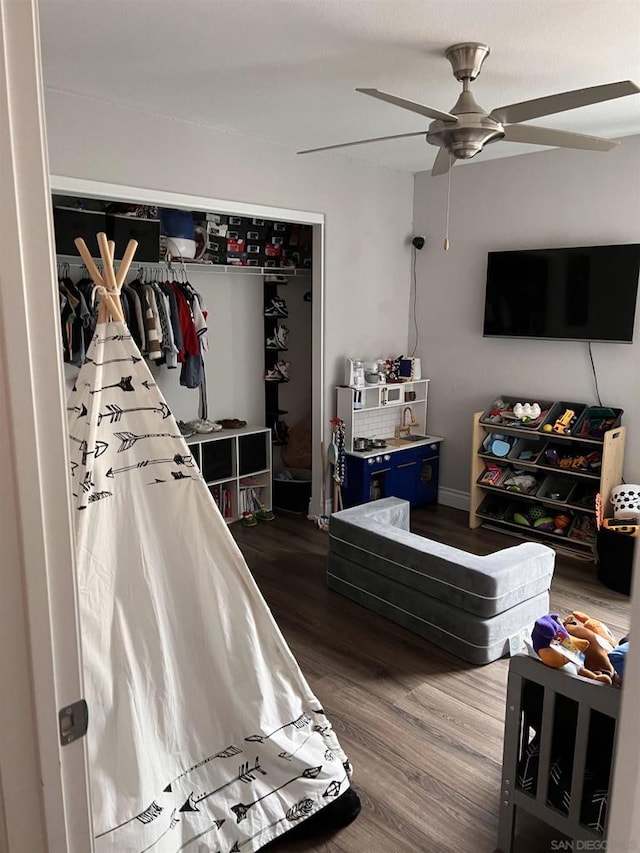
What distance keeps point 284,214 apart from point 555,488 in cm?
289

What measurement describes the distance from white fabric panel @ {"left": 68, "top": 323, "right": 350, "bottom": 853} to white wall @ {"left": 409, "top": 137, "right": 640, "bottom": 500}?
11.0 feet

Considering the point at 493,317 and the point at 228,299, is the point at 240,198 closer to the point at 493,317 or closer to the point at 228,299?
the point at 228,299

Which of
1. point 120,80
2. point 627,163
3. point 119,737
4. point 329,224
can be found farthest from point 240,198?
point 119,737

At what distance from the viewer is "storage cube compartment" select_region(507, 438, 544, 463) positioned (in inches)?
192

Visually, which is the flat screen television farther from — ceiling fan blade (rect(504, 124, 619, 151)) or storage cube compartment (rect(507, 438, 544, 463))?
ceiling fan blade (rect(504, 124, 619, 151))

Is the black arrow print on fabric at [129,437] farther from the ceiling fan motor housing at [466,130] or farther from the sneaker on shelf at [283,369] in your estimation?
the sneaker on shelf at [283,369]

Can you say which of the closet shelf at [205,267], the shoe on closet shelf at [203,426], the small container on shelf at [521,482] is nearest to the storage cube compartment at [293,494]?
the shoe on closet shelf at [203,426]

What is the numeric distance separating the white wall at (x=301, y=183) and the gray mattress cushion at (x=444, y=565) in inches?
66.2

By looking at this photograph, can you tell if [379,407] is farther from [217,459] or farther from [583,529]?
[583,529]

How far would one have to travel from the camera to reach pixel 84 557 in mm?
2023

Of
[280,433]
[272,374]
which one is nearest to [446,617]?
[280,433]

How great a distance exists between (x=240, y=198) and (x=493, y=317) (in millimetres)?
2194

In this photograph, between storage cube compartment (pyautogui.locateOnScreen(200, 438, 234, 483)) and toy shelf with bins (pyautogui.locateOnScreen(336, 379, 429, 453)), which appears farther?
toy shelf with bins (pyautogui.locateOnScreen(336, 379, 429, 453))

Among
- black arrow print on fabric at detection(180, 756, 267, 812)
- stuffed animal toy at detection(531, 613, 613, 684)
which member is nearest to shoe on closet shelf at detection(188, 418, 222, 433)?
black arrow print on fabric at detection(180, 756, 267, 812)
